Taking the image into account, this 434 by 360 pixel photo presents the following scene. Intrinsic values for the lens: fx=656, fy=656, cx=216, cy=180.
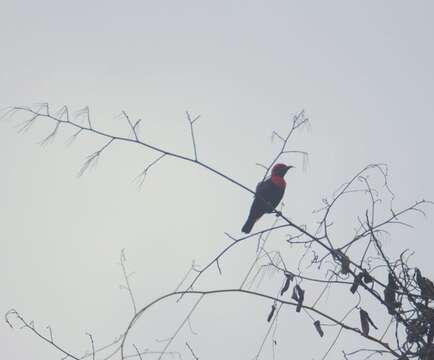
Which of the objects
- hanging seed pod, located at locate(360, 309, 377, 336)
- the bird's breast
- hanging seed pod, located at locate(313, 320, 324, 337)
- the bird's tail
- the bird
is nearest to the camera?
hanging seed pod, located at locate(360, 309, 377, 336)

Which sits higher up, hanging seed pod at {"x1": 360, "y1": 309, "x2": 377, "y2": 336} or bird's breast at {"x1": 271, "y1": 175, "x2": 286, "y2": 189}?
bird's breast at {"x1": 271, "y1": 175, "x2": 286, "y2": 189}

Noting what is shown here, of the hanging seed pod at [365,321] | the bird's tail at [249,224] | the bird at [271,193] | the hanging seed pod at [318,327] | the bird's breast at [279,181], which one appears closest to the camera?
the hanging seed pod at [365,321]

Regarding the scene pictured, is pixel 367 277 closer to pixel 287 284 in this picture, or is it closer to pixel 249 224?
pixel 287 284

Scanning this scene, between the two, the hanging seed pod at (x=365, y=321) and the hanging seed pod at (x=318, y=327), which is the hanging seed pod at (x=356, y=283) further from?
the hanging seed pod at (x=318, y=327)

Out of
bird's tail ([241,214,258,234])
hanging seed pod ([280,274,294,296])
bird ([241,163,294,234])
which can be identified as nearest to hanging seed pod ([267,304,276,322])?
hanging seed pod ([280,274,294,296])

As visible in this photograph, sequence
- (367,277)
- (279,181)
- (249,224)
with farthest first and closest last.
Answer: (249,224) < (279,181) < (367,277)

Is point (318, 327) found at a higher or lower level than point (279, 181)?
lower

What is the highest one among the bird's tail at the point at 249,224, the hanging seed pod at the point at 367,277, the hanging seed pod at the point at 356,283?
the bird's tail at the point at 249,224

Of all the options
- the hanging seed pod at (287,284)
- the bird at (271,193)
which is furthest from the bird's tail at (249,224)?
the hanging seed pod at (287,284)

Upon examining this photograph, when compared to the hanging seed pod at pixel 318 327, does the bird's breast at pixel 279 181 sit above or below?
above

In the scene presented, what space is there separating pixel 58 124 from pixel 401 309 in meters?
1.83

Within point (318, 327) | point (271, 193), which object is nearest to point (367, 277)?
point (318, 327)

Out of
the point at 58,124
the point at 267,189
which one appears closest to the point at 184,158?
the point at 58,124

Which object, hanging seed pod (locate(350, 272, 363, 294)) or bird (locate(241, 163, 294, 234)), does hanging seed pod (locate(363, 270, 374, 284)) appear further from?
bird (locate(241, 163, 294, 234))
